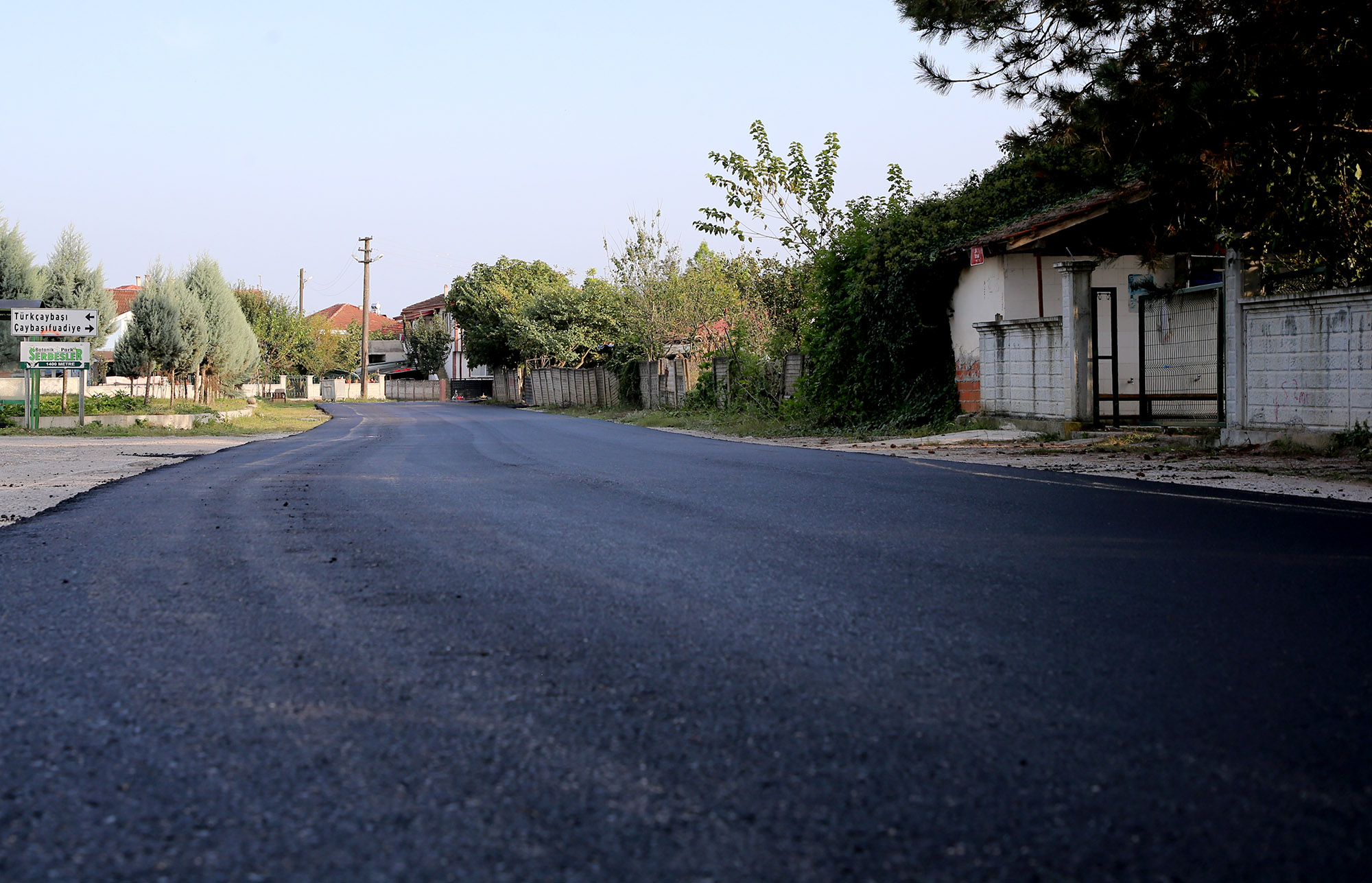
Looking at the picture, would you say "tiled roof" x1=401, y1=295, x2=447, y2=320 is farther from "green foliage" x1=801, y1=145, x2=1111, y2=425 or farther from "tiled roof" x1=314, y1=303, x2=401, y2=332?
"green foliage" x1=801, y1=145, x2=1111, y2=425

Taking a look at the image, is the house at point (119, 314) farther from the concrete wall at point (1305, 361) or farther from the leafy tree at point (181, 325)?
the concrete wall at point (1305, 361)

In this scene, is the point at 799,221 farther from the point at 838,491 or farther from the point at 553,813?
the point at 553,813

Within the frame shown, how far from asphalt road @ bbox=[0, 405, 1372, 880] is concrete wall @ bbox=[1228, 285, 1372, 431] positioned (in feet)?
19.5

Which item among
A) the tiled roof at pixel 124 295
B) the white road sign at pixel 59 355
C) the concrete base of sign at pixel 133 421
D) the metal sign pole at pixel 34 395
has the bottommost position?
the concrete base of sign at pixel 133 421

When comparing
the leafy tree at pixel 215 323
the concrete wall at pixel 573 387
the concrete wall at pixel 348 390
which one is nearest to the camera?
the leafy tree at pixel 215 323

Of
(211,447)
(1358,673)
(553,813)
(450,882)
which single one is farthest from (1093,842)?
(211,447)

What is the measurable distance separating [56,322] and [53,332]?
22cm

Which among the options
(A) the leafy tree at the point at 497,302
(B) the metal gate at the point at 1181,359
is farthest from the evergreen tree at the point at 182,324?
(A) the leafy tree at the point at 497,302

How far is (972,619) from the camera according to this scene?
4.39 metres

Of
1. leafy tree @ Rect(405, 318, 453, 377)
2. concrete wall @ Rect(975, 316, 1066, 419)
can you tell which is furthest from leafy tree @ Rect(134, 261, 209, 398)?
leafy tree @ Rect(405, 318, 453, 377)

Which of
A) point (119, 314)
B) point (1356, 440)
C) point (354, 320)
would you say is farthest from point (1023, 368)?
point (354, 320)

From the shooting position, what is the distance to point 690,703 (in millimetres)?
3285

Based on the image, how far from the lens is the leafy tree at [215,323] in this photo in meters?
32.3

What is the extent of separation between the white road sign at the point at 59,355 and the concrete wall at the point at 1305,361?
21.6 metres
